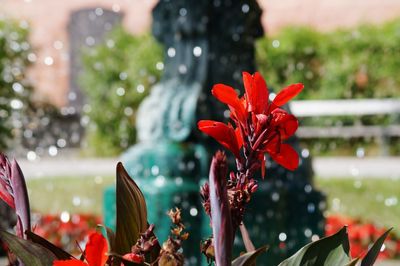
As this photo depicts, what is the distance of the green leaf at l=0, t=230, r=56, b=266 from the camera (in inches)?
26.5

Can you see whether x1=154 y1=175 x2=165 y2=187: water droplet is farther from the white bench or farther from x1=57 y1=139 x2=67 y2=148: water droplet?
x1=57 y1=139 x2=67 y2=148: water droplet

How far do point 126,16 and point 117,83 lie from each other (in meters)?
2.32

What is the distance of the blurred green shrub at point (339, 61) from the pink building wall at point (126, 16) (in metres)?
0.91

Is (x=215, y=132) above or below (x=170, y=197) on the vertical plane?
above

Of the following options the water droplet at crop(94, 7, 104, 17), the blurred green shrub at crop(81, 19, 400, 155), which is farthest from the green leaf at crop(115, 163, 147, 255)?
the water droplet at crop(94, 7, 104, 17)

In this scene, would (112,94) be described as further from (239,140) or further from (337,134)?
(239,140)

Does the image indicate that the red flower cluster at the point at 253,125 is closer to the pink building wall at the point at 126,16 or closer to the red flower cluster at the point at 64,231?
the red flower cluster at the point at 64,231

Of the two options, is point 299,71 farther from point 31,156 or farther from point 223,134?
point 223,134

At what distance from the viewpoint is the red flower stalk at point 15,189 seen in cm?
69

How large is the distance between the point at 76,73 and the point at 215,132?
41.7ft


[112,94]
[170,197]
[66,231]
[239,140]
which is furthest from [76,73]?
[239,140]

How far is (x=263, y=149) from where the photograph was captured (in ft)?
2.23

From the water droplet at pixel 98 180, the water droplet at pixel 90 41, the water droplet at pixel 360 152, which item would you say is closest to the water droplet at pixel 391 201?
the water droplet at pixel 98 180

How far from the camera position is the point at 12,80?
580cm
